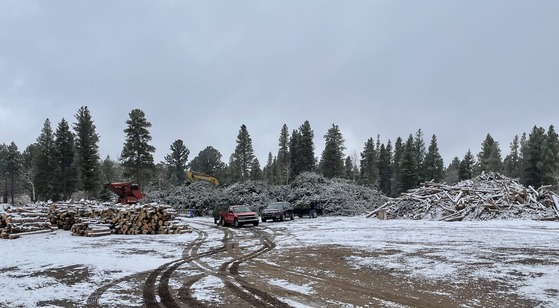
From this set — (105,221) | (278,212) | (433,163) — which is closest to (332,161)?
(433,163)

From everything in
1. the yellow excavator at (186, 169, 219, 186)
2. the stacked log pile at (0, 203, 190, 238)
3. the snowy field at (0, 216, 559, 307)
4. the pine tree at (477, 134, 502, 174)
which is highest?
the pine tree at (477, 134, 502, 174)

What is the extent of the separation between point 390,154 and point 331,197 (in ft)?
217

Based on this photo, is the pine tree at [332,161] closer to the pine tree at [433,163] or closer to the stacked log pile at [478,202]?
the pine tree at [433,163]

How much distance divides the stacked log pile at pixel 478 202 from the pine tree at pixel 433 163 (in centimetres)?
5096

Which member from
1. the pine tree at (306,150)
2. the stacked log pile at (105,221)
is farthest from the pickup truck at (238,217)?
the pine tree at (306,150)

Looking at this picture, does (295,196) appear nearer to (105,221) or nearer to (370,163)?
(105,221)

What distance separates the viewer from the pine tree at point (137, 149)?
186ft

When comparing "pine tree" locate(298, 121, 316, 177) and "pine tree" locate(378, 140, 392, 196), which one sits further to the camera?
"pine tree" locate(378, 140, 392, 196)

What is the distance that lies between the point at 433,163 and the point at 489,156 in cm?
1147

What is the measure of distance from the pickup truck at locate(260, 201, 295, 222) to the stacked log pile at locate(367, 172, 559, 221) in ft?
22.6

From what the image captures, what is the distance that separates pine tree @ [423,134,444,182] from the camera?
80125 mm

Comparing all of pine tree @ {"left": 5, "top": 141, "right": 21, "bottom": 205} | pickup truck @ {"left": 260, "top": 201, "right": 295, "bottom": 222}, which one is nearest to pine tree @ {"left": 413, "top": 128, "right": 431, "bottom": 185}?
pickup truck @ {"left": 260, "top": 201, "right": 295, "bottom": 222}

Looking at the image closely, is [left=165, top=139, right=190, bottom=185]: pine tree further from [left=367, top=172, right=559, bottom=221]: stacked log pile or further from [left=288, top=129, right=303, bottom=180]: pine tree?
[left=367, top=172, right=559, bottom=221]: stacked log pile

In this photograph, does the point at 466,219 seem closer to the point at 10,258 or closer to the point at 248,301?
the point at 248,301
